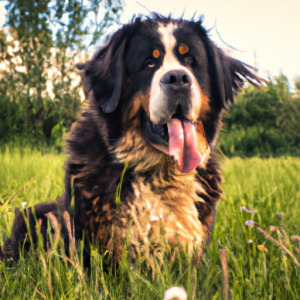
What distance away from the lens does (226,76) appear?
7.73 ft

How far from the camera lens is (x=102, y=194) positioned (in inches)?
77.4

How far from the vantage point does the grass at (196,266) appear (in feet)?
4.70

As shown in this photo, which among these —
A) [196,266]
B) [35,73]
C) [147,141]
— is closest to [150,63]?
[147,141]

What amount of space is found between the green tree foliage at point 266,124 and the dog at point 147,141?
7.61 meters

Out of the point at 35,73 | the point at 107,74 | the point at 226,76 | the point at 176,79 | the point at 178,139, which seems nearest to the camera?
the point at 176,79

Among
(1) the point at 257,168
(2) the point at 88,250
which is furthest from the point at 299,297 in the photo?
(1) the point at 257,168

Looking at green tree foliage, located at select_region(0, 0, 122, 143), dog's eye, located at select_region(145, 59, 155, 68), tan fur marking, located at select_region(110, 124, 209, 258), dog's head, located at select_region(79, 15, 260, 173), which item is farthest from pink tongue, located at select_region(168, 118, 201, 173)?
green tree foliage, located at select_region(0, 0, 122, 143)

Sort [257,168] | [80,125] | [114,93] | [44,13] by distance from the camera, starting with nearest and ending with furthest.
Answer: [114,93]
[80,125]
[257,168]
[44,13]

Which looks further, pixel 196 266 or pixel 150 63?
pixel 150 63

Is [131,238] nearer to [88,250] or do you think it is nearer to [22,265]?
[88,250]

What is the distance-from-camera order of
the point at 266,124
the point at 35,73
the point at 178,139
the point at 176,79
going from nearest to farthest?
the point at 176,79 < the point at 178,139 < the point at 35,73 < the point at 266,124

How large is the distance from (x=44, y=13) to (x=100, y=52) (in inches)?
212

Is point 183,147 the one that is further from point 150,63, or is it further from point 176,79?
point 150,63

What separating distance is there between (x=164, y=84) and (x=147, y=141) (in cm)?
42
